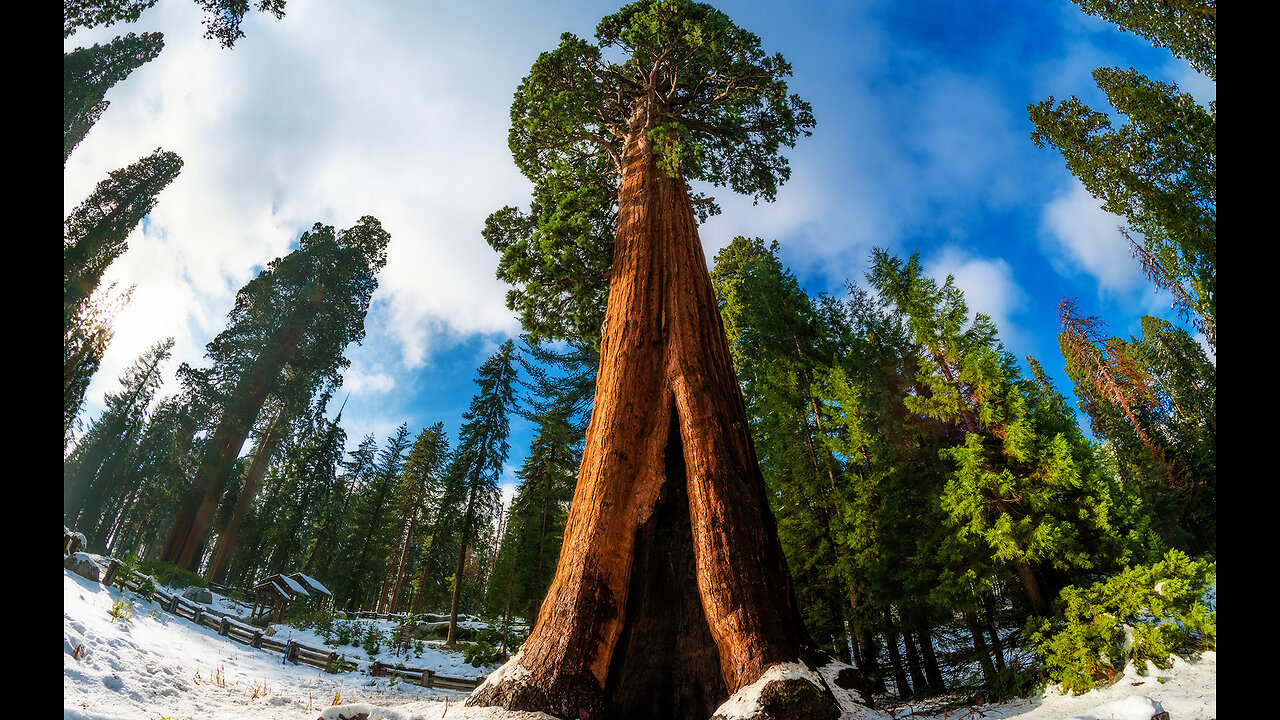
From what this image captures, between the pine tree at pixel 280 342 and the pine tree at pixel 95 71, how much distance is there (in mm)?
9366

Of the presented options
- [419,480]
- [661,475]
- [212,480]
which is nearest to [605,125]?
[661,475]

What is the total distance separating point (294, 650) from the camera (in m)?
12.9

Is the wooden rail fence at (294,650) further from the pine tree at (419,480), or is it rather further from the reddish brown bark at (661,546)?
the pine tree at (419,480)

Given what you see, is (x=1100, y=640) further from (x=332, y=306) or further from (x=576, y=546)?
(x=332, y=306)

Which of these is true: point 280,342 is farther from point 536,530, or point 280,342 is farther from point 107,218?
point 536,530

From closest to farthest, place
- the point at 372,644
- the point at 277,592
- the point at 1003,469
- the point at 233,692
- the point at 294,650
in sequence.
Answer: the point at 233,692
the point at 1003,469
the point at 294,650
the point at 372,644
the point at 277,592

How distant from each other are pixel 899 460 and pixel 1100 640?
4345 mm

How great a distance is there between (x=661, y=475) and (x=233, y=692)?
6.75 m

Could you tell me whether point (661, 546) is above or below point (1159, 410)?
below

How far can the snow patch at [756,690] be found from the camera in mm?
4145

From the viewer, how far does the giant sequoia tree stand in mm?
4789

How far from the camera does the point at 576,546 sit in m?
5.52

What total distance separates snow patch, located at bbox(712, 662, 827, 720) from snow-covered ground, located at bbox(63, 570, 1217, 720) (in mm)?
523
